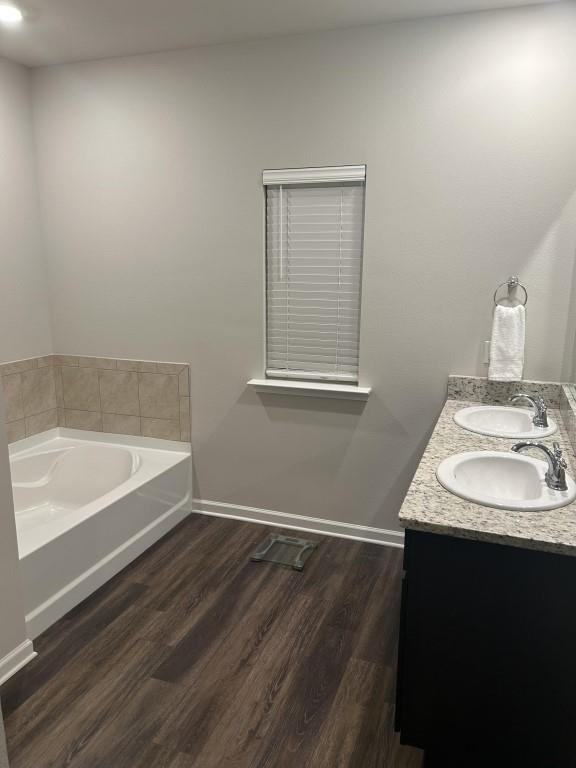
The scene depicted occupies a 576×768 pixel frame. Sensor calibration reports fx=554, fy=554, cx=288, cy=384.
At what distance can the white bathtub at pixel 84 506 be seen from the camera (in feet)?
7.53

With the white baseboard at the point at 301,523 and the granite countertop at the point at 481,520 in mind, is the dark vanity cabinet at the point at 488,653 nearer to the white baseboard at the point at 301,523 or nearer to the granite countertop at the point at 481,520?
the granite countertop at the point at 481,520

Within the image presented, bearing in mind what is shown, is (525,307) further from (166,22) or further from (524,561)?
(166,22)

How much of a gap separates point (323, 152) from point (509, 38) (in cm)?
92

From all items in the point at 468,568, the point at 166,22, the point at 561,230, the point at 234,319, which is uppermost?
the point at 166,22

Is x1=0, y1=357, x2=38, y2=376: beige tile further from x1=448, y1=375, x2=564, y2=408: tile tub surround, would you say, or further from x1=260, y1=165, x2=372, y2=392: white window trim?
x1=448, y1=375, x2=564, y2=408: tile tub surround

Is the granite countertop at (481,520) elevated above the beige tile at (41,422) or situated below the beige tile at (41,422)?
above

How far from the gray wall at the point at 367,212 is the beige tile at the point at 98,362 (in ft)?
0.14

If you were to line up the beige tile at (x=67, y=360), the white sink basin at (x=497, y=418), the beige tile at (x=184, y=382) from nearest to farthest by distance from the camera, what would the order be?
the white sink basin at (x=497, y=418), the beige tile at (x=184, y=382), the beige tile at (x=67, y=360)

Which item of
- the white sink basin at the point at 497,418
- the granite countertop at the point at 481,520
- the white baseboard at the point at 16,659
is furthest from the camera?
the white sink basin at the point at 497,418

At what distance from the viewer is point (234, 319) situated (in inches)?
121

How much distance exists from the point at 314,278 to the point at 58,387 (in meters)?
1.84

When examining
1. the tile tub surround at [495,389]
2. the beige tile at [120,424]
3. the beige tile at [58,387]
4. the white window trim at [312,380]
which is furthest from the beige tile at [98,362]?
the tile tub surround at [495,389]

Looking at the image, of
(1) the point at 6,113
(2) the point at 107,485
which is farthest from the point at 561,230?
(1) the point at 6,113

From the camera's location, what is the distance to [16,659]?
6.77ft
